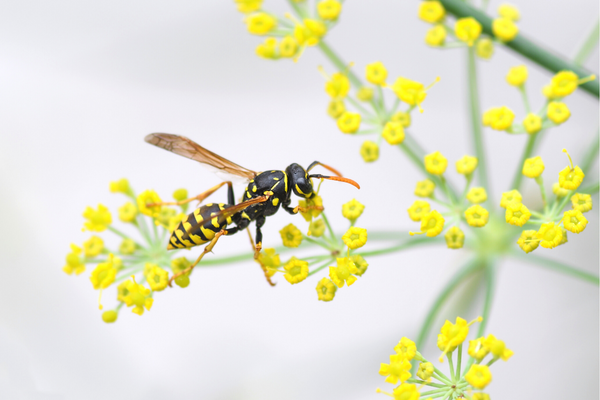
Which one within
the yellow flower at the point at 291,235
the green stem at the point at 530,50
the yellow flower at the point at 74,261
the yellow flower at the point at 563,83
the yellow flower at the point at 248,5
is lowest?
the yellow flower at the point at 74,261

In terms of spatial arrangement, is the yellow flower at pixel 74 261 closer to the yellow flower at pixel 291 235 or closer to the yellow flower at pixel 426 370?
the yellow flower at pixel 291 235

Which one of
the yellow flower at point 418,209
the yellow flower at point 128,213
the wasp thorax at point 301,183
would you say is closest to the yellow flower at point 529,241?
the yellow flower at point 418,209

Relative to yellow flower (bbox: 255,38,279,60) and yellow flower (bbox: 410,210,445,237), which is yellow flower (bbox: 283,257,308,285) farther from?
yellow flower (bbox: 255,38,279,60)

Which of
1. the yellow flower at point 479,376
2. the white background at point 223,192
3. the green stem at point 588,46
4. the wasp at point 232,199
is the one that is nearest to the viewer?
the yellow flower at point 479,376

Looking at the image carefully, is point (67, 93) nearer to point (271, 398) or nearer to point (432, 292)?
point (271, 398)

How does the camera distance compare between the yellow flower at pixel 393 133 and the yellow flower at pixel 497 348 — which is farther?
the yellow flower at pixel 393 133

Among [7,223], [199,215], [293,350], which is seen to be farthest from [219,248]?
[199,215]

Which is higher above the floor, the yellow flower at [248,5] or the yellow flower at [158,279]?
the yellow flower at [248,5]
